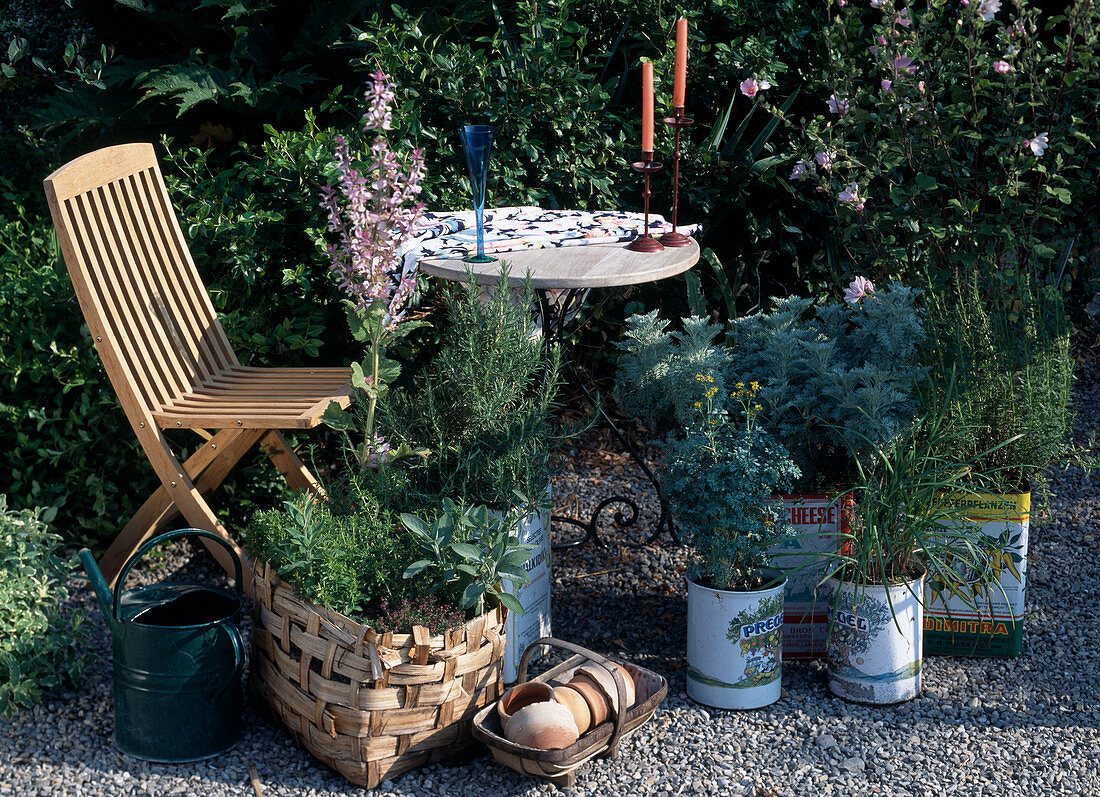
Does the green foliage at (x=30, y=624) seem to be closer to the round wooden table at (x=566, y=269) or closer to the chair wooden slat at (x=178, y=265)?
the chair wooden slat at (x=178, y=265)

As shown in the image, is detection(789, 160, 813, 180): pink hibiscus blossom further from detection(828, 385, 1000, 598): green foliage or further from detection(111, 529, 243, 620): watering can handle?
detection(111, 529, 243, 620): watering can handle

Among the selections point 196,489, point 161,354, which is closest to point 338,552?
point 196,489

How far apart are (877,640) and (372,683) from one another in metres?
1.39

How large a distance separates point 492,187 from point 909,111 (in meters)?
1.66

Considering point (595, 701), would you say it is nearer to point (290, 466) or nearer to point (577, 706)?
point (577, 706)

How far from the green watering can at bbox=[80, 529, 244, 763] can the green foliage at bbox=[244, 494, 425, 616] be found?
21 cm

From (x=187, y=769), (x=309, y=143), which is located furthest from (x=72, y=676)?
(x=309, y=143)

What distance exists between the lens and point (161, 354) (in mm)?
3611

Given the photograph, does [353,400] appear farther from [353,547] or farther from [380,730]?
[380,730]

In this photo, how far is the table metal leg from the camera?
12.0 feet

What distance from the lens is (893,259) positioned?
180 inches

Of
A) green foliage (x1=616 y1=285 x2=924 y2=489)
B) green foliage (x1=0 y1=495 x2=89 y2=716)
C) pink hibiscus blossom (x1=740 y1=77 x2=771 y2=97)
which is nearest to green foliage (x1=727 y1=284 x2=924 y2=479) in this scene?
green foliage (x1=616 y1=285 x2=924 y2=489)

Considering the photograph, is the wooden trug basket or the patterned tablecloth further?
the patterned tablecloth

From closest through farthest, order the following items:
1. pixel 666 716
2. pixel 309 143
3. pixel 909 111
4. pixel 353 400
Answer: pixel 666 716
pixel 353 400
pixel 309 143
pixel 909 111
